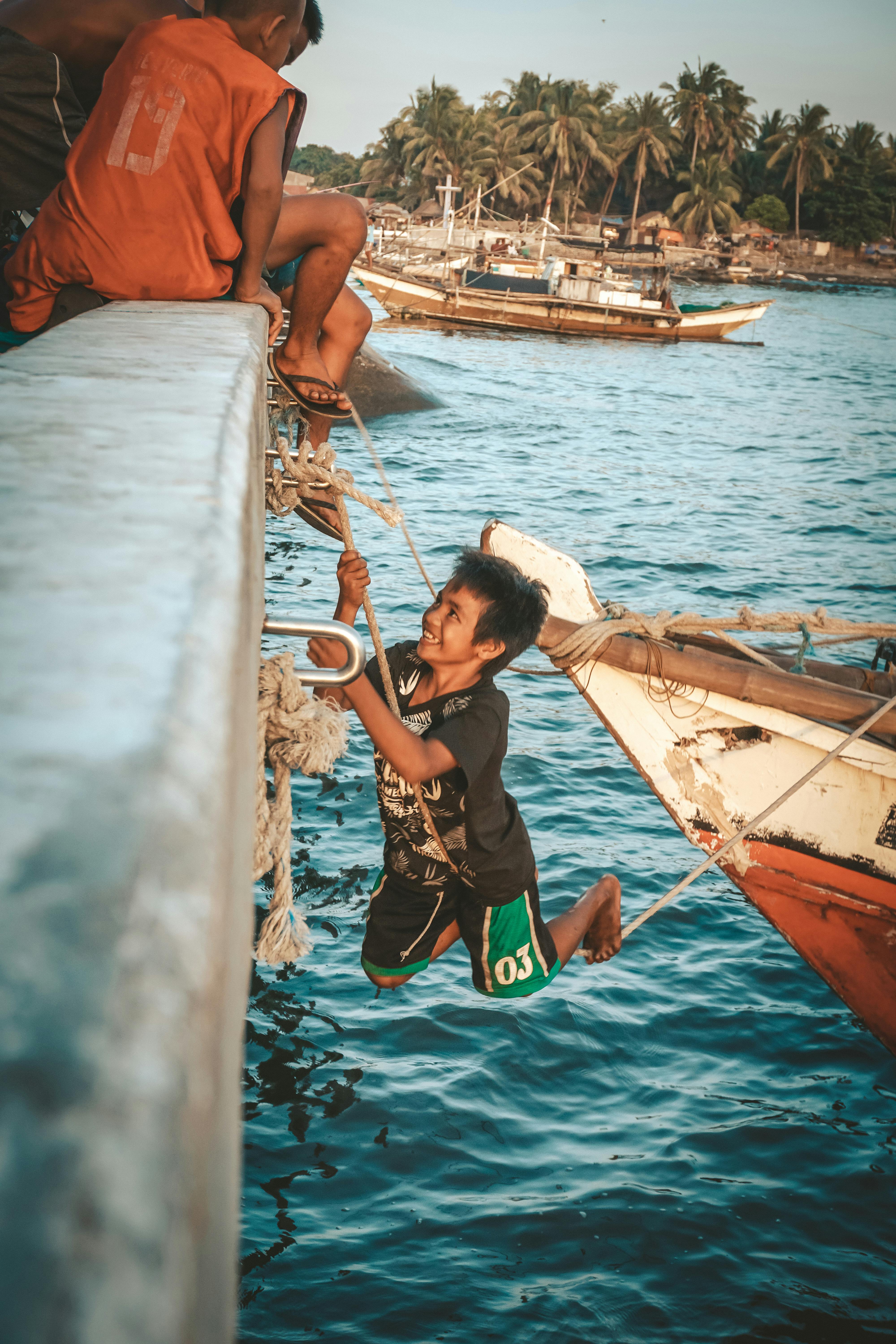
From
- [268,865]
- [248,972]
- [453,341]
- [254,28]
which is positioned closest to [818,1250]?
[268,865]

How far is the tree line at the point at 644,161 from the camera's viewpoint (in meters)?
62.7

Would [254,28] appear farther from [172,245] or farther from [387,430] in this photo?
[387,430]

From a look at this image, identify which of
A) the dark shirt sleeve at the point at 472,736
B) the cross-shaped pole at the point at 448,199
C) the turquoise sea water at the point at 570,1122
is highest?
the cross-shaped pole at the point at 448,199

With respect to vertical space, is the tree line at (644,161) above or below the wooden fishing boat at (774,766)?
above

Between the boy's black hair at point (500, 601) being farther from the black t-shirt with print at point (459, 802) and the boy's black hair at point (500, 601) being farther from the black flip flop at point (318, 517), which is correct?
the black flip flop at point (318, 517)

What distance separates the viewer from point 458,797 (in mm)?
2807

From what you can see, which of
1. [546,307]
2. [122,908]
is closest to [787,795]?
[122,908]

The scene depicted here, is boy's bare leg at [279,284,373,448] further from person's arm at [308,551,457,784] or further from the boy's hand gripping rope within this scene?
person's arm at [308,551,457,784]

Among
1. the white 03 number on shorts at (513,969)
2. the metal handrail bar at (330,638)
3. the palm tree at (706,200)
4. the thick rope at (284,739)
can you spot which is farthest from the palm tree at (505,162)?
the metal handrail bar at (330,638)

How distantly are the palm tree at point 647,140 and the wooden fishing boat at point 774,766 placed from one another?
66215 millimetres

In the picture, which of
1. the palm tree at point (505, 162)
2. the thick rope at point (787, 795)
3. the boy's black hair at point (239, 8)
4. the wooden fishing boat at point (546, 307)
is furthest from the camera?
the palm tree at point (505, 162)

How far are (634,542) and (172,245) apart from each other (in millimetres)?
9815

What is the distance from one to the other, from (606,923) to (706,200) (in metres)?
71.2

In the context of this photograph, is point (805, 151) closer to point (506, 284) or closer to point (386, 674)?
point (506, 284)
